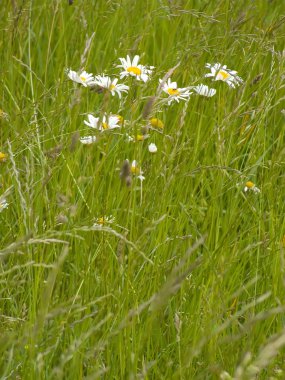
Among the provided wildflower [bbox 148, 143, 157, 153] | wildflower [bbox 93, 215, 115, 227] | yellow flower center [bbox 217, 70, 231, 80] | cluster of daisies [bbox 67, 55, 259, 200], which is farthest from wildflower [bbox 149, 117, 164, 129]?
wildflower [bbox 93, 215, 115, 227]

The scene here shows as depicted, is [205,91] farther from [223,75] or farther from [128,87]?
[128,87]

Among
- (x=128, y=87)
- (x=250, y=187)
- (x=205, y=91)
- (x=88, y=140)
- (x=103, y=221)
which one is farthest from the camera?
(x=205, y=91)

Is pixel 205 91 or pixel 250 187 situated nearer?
pixel 250 187

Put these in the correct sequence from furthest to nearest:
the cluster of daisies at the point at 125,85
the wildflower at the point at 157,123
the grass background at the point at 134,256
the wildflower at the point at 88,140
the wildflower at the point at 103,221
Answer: the wildflower at the point at 157,123 → the cluster of daisies at the point at 125,85 → the wildflower at the point at 88,140 → the wildflower at the point at 103,221 → the grass background at the point at 134,256

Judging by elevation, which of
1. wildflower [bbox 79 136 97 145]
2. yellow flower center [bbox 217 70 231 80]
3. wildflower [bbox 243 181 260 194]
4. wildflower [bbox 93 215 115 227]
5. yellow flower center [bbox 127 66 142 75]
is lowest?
wildflower [bbox 243 181 260 194]

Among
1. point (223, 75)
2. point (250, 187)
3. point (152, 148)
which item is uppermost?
point (223, 75)

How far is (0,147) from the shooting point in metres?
2.11

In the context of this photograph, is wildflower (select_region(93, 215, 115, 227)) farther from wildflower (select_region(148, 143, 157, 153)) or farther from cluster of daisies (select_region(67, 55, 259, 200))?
wildflower (select_region(148, 143, 157, 153))

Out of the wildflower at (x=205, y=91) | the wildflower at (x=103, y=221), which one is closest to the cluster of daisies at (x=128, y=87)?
the wildflower at (x=205, y=91)

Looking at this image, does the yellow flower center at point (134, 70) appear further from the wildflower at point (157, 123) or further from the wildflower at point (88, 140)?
the wildflower at point (88, 140)

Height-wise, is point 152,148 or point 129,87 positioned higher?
point 129,87

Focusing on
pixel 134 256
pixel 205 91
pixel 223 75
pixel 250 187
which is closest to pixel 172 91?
pixel 205 91

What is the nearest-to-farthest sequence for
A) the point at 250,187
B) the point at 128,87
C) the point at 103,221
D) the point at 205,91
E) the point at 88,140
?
the point at 103,221 → the point at 88,140 → the point at 128,87 → the point at 250,187 → the point at 205,91

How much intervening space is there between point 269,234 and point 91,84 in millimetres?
595
